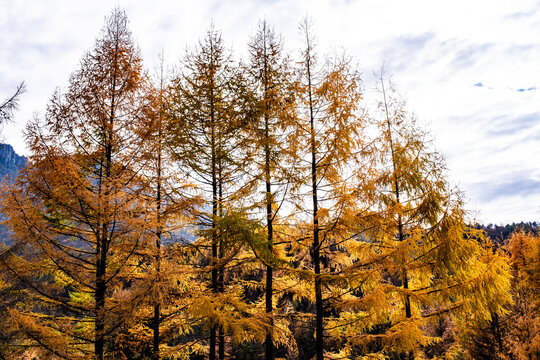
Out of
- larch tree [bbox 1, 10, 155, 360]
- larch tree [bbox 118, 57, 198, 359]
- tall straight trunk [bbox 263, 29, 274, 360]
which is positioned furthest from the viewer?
tall straight trunk [bbox 263, 29, 274, 360]

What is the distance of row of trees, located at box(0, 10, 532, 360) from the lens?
20.7ft

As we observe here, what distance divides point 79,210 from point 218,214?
3.33 m

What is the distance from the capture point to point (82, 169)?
6.80 metres

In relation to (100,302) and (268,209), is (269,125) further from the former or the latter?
(100,302)

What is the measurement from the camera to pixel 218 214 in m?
7.85

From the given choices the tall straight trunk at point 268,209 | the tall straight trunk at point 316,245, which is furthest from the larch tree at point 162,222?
the tall straight trunk at point 316,245

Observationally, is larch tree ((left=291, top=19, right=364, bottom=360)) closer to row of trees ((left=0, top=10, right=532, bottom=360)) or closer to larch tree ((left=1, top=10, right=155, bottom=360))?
row of trees ((left=0, top=10, right=532, bottom=360))

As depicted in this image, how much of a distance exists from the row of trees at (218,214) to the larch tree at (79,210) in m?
0.04

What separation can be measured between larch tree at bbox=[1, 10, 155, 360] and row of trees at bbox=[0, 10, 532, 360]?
0.13 feet

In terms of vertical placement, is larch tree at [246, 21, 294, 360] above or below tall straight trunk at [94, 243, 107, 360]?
above

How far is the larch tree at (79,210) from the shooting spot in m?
6.08

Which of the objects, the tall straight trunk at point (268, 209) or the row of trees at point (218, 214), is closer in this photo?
the row of trees at point (218, 214)

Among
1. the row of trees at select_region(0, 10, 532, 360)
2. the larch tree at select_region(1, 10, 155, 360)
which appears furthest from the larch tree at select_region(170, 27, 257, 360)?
the larch tree at select_region(1, 10, 155, 360)

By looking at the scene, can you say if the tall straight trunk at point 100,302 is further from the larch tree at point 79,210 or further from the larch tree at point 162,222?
the larch tree at point 162,222
